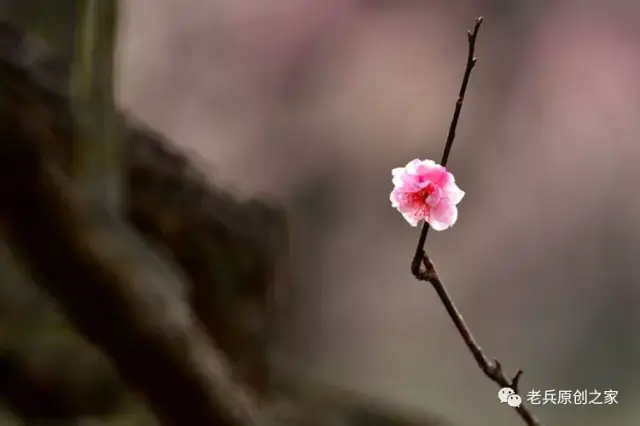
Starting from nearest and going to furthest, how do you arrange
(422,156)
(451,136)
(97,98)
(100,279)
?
(451,136) < (100,279) < (97,98) < (422,156)

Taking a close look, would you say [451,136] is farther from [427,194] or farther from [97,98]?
[97,98]

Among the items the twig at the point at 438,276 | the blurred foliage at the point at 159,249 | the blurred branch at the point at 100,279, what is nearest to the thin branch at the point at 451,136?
the twig at the point at 438,276

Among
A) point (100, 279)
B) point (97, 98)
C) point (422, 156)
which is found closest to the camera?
point (100, 279)

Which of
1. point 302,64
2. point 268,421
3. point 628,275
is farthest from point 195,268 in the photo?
point 628,275

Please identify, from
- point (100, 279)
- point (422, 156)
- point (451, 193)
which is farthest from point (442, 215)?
point (422, 156)

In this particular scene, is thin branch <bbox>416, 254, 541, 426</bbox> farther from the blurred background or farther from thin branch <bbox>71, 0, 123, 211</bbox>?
thin branch <bbox>71, 0, 123, 211</bbox>

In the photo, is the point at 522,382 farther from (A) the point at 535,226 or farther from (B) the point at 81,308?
(B) the point at 81,308

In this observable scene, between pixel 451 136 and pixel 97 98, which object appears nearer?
pixel 451 136
